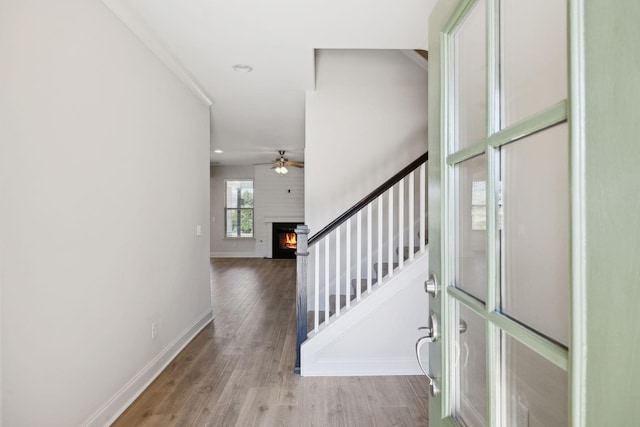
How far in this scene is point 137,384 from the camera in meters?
2.40

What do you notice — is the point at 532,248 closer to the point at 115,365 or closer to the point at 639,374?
the point at 639,374

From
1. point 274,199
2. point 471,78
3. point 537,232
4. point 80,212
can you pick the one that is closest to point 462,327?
point 537,232

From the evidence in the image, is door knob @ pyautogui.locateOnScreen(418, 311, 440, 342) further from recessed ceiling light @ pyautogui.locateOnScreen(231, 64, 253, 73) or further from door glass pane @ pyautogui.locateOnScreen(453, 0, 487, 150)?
recessed ceiling light @ pyautogui.locateOnScreen(231, 64, 253, 73)

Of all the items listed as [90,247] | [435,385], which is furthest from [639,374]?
[90,247]

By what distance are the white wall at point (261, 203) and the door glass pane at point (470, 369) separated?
28.8 ft

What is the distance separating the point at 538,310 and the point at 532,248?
122mm

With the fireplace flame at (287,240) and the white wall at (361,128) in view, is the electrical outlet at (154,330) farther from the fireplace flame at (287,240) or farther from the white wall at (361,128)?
the fireplace flame at (287,240)

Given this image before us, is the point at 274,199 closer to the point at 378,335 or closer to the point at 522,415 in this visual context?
the point at 378,335

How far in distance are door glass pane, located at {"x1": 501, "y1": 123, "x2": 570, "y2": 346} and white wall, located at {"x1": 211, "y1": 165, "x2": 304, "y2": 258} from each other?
29.5ft

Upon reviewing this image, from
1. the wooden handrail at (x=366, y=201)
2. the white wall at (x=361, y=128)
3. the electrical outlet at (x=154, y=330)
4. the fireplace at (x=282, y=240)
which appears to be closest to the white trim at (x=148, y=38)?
the white wall at (x=361, y=128)

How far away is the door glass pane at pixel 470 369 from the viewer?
2.76 ft

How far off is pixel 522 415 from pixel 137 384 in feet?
8.20

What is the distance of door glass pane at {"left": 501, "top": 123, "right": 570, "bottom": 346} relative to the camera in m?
0.59

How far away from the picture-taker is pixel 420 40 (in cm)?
258
